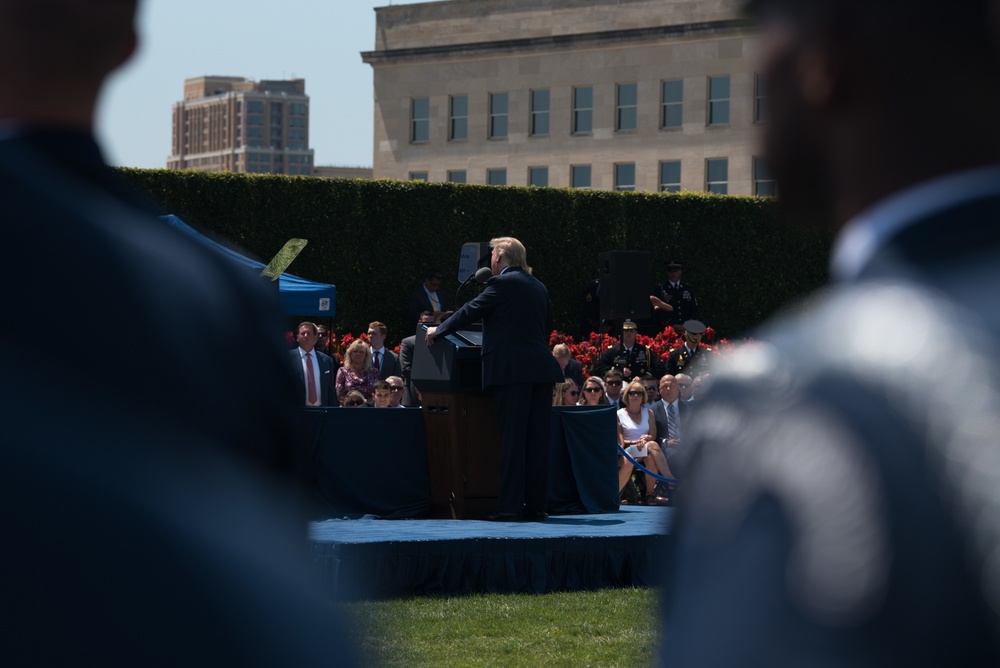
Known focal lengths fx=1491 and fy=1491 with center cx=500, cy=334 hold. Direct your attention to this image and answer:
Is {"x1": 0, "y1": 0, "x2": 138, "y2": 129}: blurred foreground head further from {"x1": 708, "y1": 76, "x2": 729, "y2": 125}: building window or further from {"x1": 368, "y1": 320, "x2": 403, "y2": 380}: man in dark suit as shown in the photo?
{"x1": 708, "y1": 76, "x2": 729, "y2": 125}: building window

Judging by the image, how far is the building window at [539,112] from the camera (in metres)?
59.8

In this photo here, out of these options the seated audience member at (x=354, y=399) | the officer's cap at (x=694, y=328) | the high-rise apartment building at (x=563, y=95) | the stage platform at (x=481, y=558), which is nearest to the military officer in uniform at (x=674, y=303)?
the officer's cap at (x=694, y=328)

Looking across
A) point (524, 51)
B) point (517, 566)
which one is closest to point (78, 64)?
point (517, 566)

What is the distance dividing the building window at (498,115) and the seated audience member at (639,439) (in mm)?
46913

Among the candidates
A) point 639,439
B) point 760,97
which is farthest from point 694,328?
point 760,97

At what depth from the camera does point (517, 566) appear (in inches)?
369

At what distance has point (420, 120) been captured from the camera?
207ft

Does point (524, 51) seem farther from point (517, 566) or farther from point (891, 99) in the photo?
point (891, 99)

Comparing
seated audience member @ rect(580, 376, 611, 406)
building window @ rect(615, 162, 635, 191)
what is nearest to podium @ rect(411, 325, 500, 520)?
seated audience member @ rect(580, 376, 611, 406)

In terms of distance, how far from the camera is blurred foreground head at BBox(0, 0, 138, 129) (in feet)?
4.14

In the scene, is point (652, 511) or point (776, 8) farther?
point (652, 511)

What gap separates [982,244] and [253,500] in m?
0.61

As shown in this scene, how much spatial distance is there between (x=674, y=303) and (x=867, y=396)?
78.0ft

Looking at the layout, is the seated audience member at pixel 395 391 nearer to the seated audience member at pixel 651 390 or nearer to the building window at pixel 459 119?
the seated audience member at pixel 651 390
